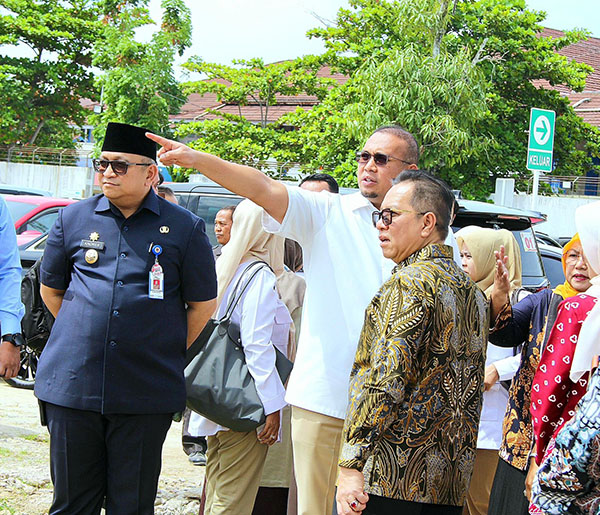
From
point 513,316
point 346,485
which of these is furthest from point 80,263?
point 513,316

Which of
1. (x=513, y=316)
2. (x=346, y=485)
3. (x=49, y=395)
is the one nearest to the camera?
(x=346, y=485)

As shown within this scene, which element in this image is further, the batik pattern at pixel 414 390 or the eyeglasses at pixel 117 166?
the eyeglasses at pixel 117 166

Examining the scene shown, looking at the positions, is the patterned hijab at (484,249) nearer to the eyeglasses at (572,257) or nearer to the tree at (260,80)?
the eyeglasses at (572,257)

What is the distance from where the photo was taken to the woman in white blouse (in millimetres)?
4137

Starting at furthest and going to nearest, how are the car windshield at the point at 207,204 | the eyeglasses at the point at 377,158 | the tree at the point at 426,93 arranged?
the tree at the point at 426,93
the car windshield at the point at 207,204
the eyeglasses at the point at 377,158

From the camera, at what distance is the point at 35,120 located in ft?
115

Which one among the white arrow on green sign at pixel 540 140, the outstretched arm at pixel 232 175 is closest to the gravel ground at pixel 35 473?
the outstretched arm at pixel 232 175

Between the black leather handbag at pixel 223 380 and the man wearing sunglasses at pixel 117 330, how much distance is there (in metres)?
0.51

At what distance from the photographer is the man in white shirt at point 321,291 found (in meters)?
3.21

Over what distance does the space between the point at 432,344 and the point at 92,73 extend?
116 ft

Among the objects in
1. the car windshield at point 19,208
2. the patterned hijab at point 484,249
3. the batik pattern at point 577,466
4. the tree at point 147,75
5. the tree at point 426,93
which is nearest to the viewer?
the batik pattern at point 577,466

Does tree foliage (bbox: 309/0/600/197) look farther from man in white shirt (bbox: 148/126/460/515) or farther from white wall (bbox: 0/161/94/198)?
man in white shirt (bbox: 148/126/460/515)

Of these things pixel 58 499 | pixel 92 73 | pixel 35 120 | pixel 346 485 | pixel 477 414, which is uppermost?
pixel 92 73

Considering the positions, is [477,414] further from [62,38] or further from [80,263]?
[62,38]
